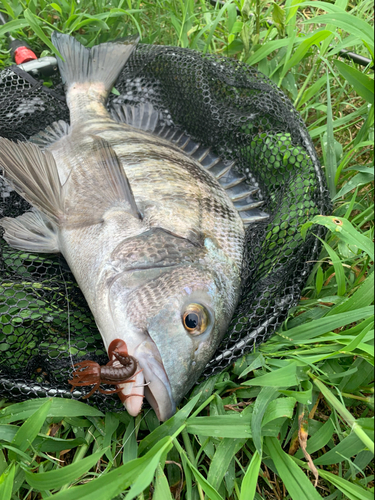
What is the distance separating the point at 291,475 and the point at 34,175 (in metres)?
2.22

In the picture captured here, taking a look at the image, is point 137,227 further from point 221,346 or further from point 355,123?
point 355,123

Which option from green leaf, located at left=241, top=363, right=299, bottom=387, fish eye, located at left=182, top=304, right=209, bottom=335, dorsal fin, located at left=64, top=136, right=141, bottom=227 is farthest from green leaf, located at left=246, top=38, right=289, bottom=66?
green leaf, located at left=241, top=363, right=299, bottom=387

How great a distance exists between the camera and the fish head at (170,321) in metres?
1.69

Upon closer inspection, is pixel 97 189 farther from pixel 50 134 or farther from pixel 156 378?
pixel 156 378

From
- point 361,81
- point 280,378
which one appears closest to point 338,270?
point 280,378

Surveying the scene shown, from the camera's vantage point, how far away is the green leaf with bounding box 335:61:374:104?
1.53 meters

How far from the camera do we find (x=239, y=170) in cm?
284

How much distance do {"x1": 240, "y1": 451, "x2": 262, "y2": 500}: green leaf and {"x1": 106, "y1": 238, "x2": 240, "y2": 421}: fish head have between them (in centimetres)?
41

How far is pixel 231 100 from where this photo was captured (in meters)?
2.82

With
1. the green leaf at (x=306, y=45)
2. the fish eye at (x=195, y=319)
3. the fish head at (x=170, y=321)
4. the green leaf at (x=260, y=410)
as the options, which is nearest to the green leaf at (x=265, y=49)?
the green leaf at (x=306, y=45)

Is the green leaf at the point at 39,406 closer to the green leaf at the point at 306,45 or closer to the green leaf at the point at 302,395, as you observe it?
the green leaf at the point at 302,395

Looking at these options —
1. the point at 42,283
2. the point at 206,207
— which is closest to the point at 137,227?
the point at 206,207

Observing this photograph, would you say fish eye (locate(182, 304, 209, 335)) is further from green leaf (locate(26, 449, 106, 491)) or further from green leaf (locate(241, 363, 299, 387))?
green leaf (locate(26, 449, 106, 491))

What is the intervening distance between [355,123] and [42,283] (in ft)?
8.74
